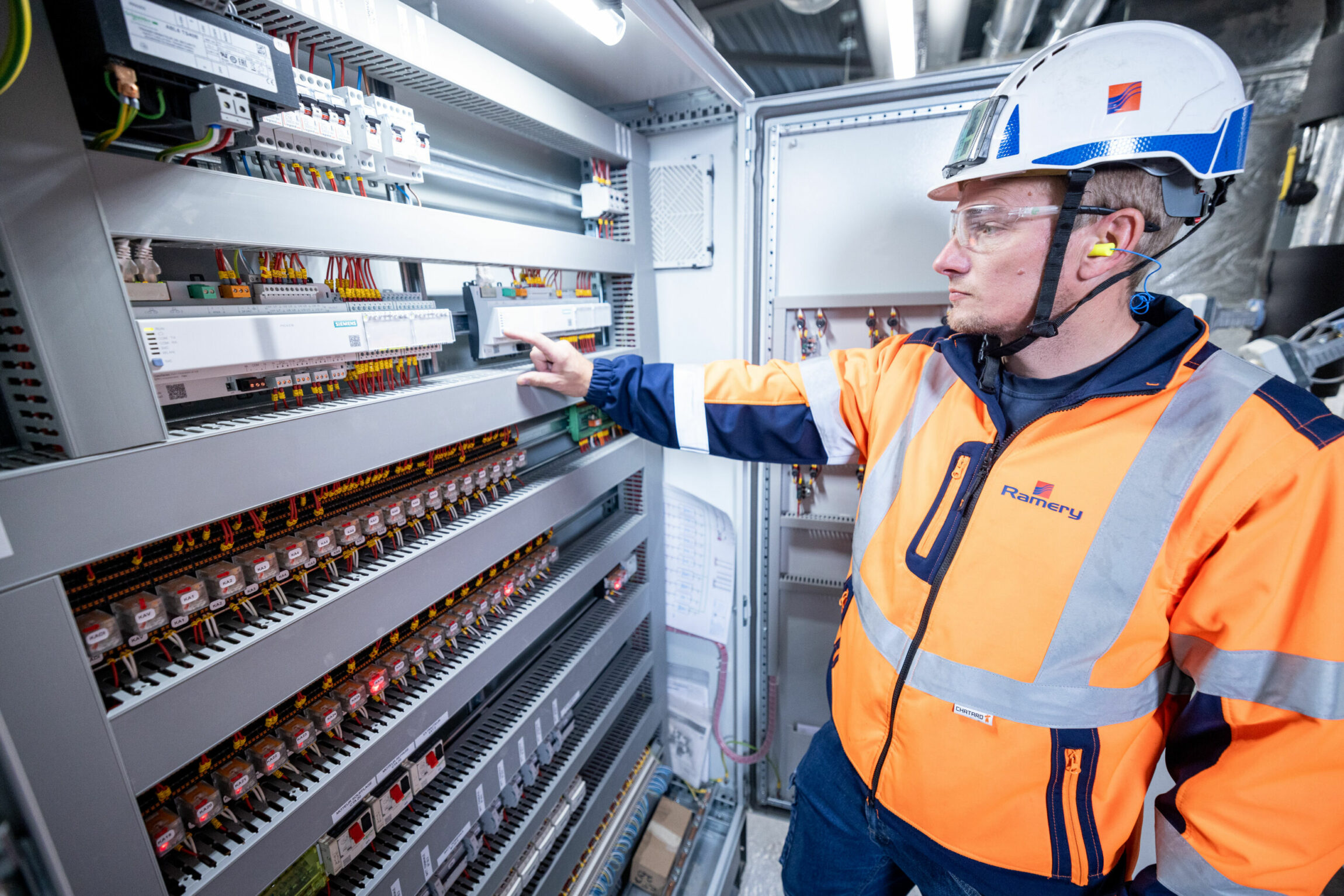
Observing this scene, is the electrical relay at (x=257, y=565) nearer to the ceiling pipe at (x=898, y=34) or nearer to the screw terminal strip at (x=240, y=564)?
the screw terminal strip at (x=240, y=564)

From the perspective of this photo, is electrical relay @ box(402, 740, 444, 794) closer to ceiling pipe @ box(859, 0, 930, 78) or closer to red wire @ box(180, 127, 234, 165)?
red wire @ box(180, 127, 234, 165)

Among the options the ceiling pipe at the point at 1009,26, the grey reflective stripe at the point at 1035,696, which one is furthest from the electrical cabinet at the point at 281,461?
the ceiling pipe at the point at 1009,26

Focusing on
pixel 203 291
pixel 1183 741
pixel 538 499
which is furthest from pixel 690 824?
pixel 203 291

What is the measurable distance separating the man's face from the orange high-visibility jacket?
0.10 meters

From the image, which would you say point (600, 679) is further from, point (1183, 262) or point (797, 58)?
point (797, 58)

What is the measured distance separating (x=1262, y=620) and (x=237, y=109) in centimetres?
145

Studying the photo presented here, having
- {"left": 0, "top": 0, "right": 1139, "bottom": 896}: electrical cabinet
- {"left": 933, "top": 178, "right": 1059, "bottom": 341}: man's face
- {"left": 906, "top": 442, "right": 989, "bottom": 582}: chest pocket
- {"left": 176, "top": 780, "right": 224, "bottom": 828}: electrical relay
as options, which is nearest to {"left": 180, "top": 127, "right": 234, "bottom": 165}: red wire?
{"left": 0, "top": 0, "right": 1139, "bottom": 896}: electrical cabinet

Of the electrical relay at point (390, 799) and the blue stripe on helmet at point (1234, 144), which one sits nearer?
the blue stripe on helmet at point (1234, 144)

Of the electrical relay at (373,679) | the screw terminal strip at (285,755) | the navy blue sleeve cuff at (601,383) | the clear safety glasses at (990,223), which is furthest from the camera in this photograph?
the navy blue sleeve cuff at (601,383)

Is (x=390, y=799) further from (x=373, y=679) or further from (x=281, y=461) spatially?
(x=281, y=461)

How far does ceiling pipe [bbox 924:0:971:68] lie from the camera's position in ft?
5.84

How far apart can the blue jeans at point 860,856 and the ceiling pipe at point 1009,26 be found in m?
2.12

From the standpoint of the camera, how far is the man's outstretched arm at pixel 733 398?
4.21 ft

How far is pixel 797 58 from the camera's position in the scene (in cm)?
274
